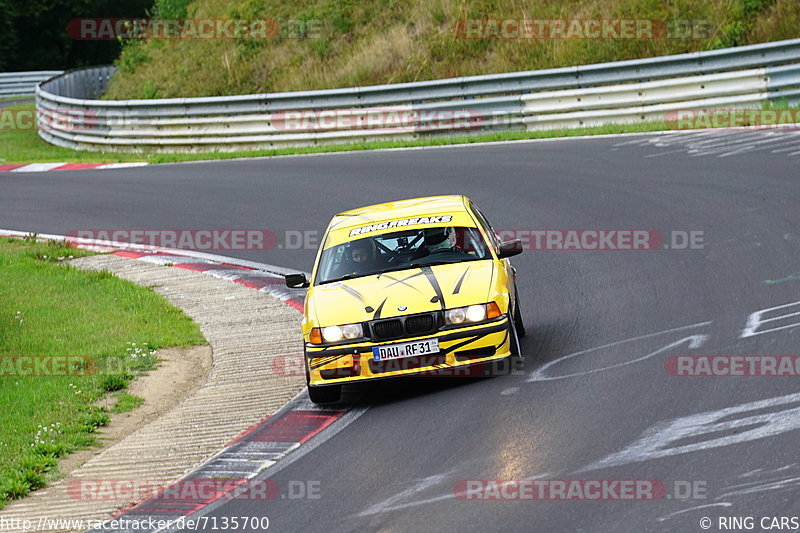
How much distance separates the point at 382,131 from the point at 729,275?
43.8 ft

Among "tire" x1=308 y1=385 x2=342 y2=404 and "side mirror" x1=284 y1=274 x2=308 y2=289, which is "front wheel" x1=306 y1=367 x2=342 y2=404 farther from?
"side mirror" x1=284 y1=274 x2=308 y2=289

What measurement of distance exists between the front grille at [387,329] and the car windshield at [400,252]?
1003 mm

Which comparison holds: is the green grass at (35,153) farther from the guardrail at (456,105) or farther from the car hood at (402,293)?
the car hood at (402,293)

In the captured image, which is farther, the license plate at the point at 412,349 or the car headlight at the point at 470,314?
the car headlight at the point at 470,314

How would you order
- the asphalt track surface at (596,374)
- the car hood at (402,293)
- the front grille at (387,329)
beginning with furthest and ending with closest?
the car hood at (402,293) < the front grille at (387,329) < the asphalt track surface at (596,374)

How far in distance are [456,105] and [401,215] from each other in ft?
42.0

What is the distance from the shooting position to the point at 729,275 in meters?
12.0

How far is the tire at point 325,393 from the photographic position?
973cm

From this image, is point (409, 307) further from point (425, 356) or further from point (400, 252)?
point (400, 252)

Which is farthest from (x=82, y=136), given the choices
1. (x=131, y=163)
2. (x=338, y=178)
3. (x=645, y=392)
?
(x=645, y=392)

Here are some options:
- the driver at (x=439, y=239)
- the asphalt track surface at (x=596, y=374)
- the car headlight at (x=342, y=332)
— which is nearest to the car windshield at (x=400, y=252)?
the driver at (x=439, y=239)

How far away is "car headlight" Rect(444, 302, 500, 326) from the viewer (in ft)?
31.5

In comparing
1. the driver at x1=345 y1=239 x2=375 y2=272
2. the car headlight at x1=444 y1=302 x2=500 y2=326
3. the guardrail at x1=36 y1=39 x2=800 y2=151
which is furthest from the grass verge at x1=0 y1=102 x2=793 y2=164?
the car headlight at x1=444 y1=302 x2=500 y2=326

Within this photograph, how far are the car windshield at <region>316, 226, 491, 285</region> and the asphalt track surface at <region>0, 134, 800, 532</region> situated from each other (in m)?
1.08
